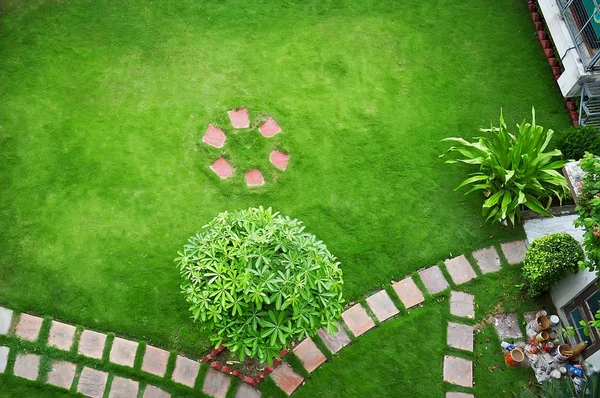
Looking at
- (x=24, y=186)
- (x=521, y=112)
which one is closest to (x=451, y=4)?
(x=521, y=112)

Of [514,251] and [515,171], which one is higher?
[515,171]

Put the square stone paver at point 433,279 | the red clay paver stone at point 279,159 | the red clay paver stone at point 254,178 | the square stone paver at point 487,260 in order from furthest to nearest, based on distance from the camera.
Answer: the red clay paver stone at point 279,159, the red clay paver stone at point 254,178, the square stone paver at point 487,260, the square stone paver at point 433,279

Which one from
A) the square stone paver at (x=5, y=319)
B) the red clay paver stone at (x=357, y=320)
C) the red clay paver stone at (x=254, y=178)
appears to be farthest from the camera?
the red clay paver stone at (x=254, y=178)

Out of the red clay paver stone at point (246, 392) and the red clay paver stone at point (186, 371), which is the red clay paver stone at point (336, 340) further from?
the red clay paver stone at point (186, 371)

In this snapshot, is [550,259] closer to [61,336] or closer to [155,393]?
[155,393]

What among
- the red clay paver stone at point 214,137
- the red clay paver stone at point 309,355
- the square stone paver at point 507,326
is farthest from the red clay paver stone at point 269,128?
the square stone paver at point 507,326

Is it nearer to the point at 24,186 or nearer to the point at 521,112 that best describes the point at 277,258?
the point at 24,186

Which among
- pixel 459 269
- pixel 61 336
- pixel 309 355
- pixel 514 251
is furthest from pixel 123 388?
pixel 514 251
